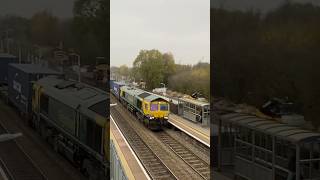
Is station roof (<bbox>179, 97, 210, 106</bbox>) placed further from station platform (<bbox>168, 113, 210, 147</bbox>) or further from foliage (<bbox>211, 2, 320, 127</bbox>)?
foliage (<bbox>211, 2, 320, 127</bbox>)

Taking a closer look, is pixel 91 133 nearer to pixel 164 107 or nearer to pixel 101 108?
pixel 101 108

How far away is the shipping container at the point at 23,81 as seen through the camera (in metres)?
2.31

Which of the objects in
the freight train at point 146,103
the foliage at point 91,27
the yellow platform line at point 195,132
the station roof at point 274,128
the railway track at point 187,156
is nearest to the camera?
the station roof at point 274,128

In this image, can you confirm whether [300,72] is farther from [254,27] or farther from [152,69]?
[152,69]

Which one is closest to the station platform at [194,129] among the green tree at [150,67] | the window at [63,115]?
the green tree at [150,67]

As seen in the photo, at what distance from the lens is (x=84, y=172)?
2125 mm

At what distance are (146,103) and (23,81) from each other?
5.11ft

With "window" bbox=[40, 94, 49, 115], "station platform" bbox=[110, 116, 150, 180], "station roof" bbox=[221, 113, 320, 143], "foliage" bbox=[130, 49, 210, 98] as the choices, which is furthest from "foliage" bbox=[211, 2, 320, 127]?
"window" bbox=[40, 94, 49, 115]

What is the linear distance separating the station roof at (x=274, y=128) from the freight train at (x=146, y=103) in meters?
1.37

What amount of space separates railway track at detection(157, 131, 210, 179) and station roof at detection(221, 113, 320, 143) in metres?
1.09

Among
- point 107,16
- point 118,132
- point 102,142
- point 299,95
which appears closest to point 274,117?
point 299,95

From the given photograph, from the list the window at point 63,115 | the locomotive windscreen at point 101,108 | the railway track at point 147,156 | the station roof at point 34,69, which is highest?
the station roof at point 34,69

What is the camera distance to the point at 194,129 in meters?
2.97

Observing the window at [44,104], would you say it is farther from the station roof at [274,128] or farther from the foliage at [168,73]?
the station roof at [274,128]
